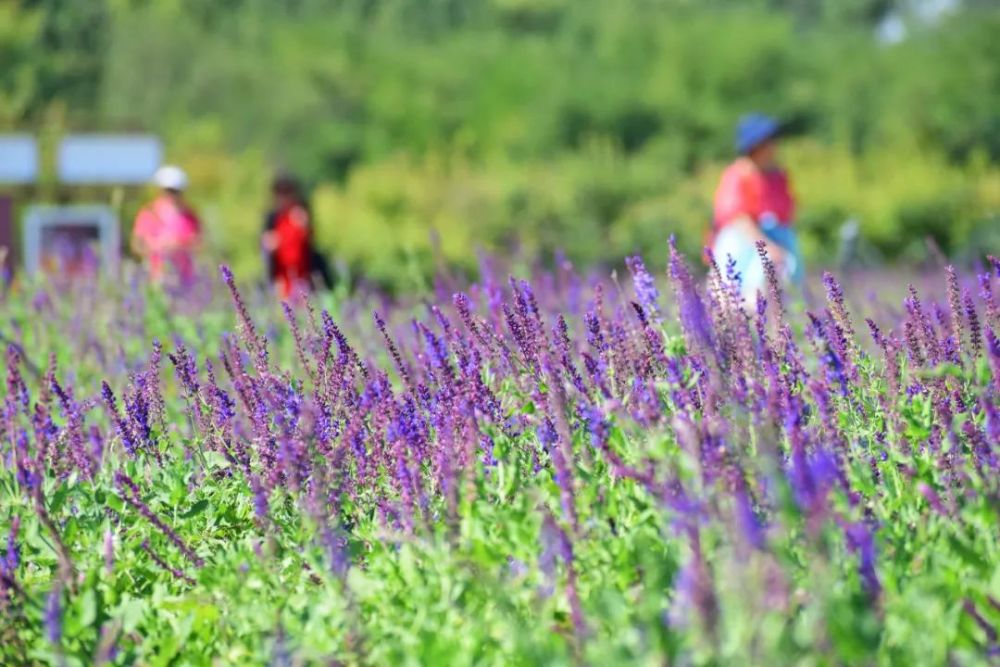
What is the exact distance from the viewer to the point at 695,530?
2.30m

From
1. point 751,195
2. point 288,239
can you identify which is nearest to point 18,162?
point 288,239

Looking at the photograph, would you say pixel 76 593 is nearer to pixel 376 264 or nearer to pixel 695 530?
pixel 695 530

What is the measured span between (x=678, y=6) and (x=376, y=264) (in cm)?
4920

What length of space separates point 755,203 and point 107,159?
51.9 feet

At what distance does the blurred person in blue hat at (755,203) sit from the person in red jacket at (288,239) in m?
3.51

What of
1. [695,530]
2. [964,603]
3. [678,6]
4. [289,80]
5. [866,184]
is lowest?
[964,603]

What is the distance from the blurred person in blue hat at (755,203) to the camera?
27.1ft

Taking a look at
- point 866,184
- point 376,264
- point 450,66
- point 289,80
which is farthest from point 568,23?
point 376,264

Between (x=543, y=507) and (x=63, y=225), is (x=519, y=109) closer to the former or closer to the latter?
(x=63, y=225)

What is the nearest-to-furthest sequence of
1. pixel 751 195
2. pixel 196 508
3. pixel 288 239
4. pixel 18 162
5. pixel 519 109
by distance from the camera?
pixel 196 508, pixel 751 195, pixel 288 239, pixel 18 162, pixel 519 109

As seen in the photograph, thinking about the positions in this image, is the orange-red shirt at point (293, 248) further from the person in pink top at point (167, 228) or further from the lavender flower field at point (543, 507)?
the lavender flower field at point (543, 507)

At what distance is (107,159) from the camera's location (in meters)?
22.7

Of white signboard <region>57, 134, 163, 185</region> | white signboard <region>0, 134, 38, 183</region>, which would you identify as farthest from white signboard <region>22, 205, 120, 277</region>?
white signboard <region>0, 134, 38, 183</region>

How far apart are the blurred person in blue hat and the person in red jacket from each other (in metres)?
3.51
